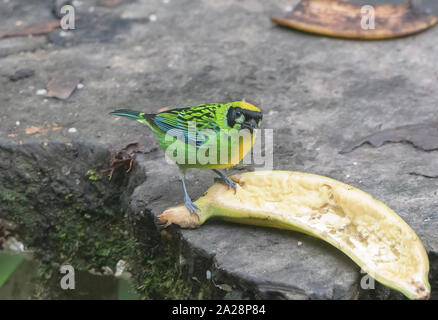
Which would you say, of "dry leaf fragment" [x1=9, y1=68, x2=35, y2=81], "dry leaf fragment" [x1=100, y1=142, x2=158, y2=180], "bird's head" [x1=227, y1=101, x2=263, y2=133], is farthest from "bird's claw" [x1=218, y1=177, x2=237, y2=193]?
"dry leaf fragment" [x1=9, y1=68, x2=35, y2=81]

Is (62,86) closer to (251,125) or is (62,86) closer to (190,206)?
(190,206)

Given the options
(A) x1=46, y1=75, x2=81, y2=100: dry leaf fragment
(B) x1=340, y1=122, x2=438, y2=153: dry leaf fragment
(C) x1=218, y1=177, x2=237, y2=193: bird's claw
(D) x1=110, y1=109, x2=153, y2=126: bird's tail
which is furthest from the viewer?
(A) x1=46, y1=75, x2=81, y2=100: dry leaf fragment

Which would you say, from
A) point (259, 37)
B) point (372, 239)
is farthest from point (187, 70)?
point (372, 239)

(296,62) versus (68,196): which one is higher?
(296,62)

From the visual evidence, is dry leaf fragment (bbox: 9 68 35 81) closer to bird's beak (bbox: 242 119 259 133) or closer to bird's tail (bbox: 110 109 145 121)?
bird's tail (bbox: 110 109 145 121)

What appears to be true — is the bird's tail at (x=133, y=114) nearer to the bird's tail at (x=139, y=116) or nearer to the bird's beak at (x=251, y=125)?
the bird's tail at (x=139, y=116)

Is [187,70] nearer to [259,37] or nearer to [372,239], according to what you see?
[259,37]

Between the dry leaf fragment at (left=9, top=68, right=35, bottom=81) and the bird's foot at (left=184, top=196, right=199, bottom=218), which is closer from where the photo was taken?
the bird's foot at (left=184, top=196, right=199, bottom=218)
